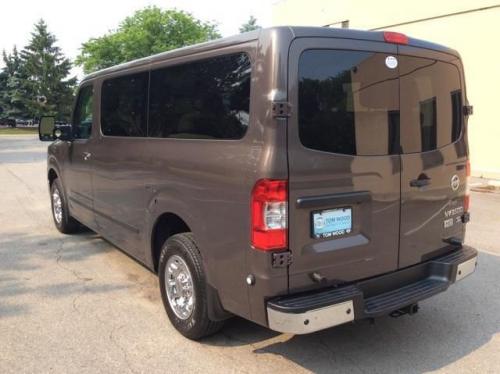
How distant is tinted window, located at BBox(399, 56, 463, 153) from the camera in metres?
3.40

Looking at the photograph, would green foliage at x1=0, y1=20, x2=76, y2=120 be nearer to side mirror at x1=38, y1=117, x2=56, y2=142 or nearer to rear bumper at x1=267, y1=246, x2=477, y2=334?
side mirror at x1=38, y1=117, x2=56, y2=142

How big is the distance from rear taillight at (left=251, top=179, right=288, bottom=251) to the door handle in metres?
1.10

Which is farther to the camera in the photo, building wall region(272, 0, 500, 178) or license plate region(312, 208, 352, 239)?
building wall region(272, 0, 500, 178)

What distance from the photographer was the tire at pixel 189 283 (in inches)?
136

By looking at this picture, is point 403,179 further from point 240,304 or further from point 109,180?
point 109,180

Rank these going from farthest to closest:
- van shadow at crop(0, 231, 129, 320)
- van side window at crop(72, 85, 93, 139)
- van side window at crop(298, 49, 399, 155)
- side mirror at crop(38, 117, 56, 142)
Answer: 1. side mirror at crop(38, 117, 56, 142)
2. van side window at crop(72, 85, 93, 139)
3. van shadow at crop(0, 231, 129, 320)
4. van side window at crop(298, 49, 399, 155)

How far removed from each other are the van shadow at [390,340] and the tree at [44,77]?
56.1 m

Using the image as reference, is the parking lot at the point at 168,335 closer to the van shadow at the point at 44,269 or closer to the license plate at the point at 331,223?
the van shadow at the point at 44,269

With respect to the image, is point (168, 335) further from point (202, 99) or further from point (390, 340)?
point (202, 99)

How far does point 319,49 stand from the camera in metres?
2.98

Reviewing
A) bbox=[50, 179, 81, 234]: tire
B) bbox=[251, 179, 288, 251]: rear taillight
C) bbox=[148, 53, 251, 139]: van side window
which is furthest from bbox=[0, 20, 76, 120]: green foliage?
bbox=[251, 179, 288, 251]: rear taillight

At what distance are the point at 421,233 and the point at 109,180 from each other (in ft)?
9.50

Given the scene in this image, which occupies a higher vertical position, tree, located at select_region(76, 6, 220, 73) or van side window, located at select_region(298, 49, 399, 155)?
tree, located at select_region(76, 6, 220, 73)

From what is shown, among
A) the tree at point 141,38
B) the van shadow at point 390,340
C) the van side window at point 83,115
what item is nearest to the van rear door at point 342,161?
the van shadow at point 390,340
